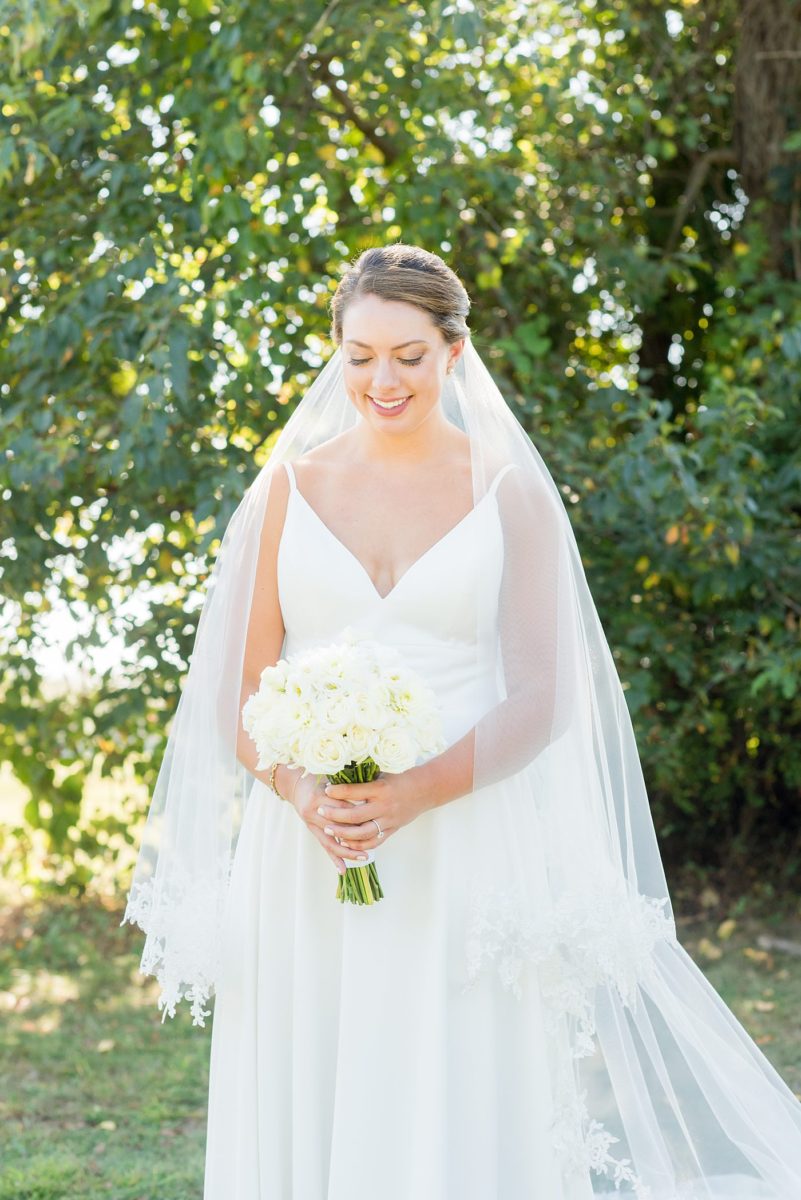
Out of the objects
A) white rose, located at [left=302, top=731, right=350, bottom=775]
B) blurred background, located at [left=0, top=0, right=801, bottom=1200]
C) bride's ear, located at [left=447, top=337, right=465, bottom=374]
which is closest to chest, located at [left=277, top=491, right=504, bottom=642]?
bride's ear, located at [left=447, top=337, right=465, bottom=374]

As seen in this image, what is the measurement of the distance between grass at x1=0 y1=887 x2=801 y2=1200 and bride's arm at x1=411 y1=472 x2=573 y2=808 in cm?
189

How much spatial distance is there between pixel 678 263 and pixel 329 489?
420 cm

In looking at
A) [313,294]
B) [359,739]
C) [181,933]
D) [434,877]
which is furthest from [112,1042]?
[359,739]

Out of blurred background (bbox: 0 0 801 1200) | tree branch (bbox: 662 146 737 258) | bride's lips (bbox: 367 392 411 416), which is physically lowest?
bride's lips (bbox: 367 392 411 416)

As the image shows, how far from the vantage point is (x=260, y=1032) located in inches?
103

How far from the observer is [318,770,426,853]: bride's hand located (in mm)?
2395

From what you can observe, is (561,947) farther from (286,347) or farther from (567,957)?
(286,347)

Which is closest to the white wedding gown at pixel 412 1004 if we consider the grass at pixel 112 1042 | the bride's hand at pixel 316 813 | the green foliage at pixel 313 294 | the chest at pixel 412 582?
the chest at pixel 412 582

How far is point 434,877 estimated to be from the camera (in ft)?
8.46

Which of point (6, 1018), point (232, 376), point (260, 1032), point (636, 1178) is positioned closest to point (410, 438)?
point (260, 1032)

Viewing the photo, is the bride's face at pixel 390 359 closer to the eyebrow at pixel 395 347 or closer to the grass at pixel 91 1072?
the eyebrow at pixel 395 347

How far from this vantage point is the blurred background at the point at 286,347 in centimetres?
468

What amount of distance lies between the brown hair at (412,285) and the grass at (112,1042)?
2430 millimetres

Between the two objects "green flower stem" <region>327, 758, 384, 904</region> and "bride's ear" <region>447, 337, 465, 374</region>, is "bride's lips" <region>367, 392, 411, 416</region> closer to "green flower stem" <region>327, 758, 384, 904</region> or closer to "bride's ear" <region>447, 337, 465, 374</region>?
"bride's ear" <region>447, 337, 465, 374</region>
